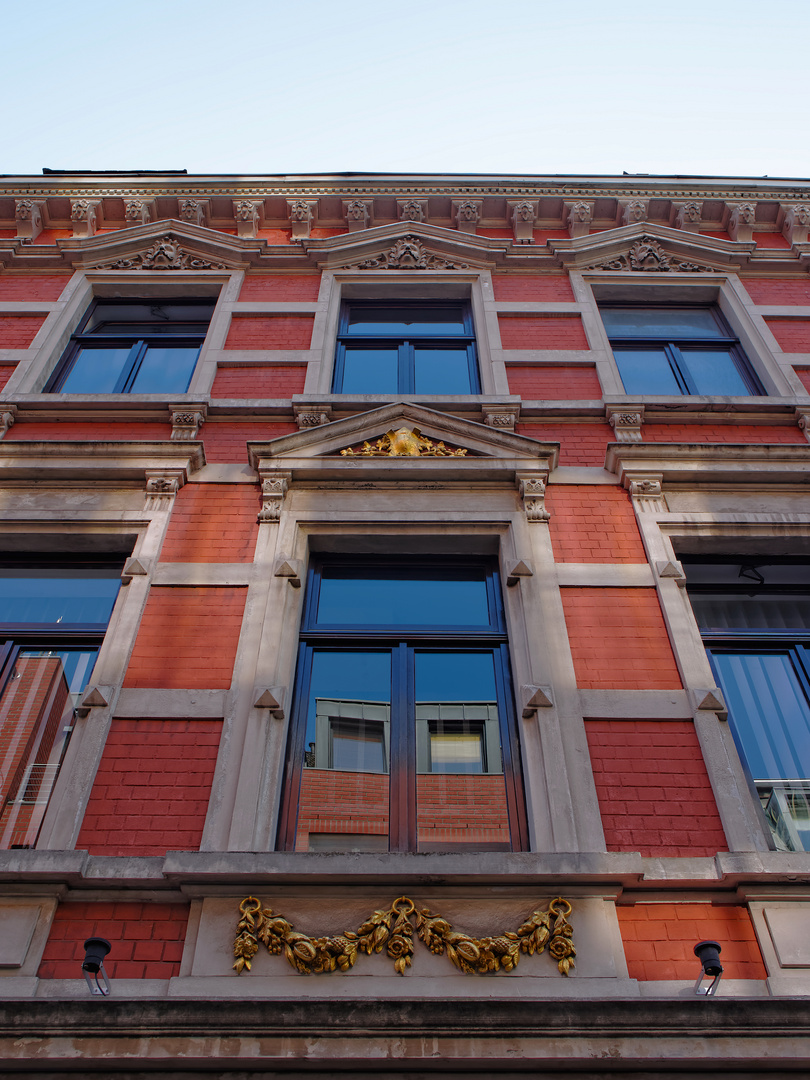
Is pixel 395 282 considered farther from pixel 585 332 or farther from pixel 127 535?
pixel 127 535

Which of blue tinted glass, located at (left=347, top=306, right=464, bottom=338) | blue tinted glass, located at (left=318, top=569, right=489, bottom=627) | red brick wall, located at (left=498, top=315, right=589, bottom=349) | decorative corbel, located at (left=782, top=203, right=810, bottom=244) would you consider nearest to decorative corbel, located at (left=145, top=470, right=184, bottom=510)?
blue tinted glass, located at (left=318, top=569, right=489, bottom=627)

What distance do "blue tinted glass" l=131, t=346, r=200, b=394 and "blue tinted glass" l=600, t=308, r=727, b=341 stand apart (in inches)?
188

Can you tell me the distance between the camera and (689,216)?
37.3 feet

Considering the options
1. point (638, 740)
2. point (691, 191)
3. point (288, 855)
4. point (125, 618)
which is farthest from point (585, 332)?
point (288, 855)

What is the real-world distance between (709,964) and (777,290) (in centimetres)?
842

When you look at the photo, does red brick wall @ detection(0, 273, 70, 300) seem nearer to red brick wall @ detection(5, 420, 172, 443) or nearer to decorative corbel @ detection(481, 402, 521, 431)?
red brick wall @ detection(5, 420, 172, 443)

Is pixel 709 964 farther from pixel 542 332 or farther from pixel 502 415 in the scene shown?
pixel 542 332

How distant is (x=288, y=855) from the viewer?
4.81 m

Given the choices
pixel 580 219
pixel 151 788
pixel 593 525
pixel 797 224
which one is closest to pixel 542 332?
pixel 580 219

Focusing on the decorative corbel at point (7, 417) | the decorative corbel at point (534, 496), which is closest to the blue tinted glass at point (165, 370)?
the decorative corbel at point (7, 417)

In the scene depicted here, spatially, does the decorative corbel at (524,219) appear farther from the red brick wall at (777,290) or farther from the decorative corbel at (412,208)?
the red brick wall at (777,290)

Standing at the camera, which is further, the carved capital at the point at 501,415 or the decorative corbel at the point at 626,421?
the carved capital at the point at 501,415

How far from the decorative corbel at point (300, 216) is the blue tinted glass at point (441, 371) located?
2736mm

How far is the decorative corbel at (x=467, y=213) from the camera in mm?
11344
